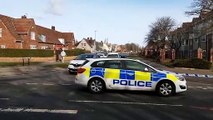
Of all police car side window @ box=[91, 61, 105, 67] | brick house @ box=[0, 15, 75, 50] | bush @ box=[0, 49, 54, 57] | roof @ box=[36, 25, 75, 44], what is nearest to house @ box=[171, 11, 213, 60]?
bush @ box=[0, 49, 54, 57]

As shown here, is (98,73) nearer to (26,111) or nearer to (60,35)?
(26,111)

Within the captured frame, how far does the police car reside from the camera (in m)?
14.5

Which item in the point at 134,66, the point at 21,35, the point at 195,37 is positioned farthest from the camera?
the point at 195,37

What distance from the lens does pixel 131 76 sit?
Result: 14.6 metres

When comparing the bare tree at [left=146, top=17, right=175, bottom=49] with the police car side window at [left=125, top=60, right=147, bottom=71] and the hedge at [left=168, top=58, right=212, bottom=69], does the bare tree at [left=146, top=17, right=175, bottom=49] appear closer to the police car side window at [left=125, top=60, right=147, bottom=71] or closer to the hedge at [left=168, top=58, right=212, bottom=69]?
the hedge at [left=168, top=58, right=212, bottom=69]

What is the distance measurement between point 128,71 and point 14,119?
21.2 feet

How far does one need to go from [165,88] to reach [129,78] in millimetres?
1490

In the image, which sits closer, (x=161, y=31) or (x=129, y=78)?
(x=129, y=78)

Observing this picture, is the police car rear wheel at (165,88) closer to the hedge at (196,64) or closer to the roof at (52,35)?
the hedge at (196,64)

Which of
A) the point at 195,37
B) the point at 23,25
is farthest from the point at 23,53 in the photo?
the point at 195,37

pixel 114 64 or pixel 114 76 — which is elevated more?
pixel 114 64

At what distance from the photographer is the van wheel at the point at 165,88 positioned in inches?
569

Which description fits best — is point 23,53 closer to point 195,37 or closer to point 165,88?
point 195,37

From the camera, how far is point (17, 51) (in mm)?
51906
